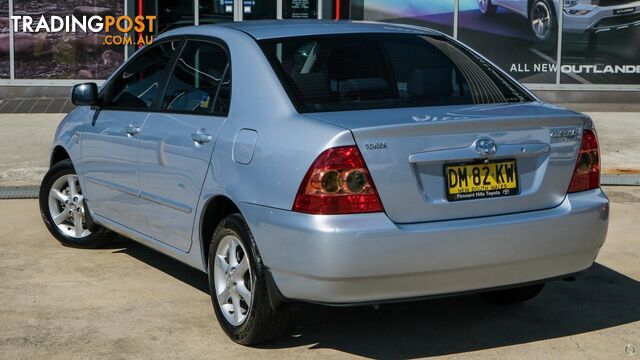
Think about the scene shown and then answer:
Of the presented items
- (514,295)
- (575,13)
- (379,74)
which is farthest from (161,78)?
(575,13)

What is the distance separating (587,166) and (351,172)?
1254mm

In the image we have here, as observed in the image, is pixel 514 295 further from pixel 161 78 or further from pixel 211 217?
pixel 161 78

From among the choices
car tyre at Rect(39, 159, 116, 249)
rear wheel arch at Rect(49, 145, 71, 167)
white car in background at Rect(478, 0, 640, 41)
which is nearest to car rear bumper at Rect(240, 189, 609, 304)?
car tyre at Rect(39, 159, 116, 249)

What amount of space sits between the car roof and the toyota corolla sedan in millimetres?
17

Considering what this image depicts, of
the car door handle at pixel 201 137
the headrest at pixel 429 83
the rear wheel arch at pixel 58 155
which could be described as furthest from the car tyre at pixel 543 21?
the car door handle at pixel 201 137

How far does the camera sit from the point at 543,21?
16500mm

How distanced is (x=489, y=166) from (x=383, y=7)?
480 inches

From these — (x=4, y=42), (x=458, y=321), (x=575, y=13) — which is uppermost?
(x=575, y=13)

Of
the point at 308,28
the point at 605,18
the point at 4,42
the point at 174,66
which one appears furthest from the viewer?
the point at 605,18

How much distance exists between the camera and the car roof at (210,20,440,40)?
5273mm

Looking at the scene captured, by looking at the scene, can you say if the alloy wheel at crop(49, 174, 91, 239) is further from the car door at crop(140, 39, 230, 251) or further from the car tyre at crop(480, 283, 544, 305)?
the car tyre at crop(480, 283, 544, 305)

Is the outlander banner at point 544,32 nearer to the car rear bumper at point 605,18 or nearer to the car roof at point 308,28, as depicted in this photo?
the car rear bumper at point 605,18

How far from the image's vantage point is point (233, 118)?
192 inches

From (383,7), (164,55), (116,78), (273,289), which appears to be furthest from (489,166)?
(383,7)
